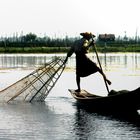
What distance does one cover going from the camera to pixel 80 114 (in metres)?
17.2

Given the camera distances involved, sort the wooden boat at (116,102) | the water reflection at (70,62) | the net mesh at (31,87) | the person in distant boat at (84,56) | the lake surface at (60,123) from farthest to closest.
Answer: the water reflection at (70,62)
the net mesh at (31,87)
the person in distant boat at (84,56)
the wooden boat at (116,102)
the lake surface at (60,123)

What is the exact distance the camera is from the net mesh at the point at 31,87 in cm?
1962

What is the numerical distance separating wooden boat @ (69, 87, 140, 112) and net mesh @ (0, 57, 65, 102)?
2303 mm

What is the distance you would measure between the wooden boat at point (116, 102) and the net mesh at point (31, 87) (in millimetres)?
2303

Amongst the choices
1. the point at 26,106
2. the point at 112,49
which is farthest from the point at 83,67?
the point at 112,49

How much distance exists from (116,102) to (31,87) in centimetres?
410

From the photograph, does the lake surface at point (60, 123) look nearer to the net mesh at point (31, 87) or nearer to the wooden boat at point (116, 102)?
the wooden boat at point (116, 102)

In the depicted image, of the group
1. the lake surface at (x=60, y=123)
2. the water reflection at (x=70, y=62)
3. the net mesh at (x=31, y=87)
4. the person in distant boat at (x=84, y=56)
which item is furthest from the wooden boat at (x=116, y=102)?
the water reflection at (x=70, y=62)

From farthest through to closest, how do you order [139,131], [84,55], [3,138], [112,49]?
[112,49] → [84,55] → [139,131] → [3,138]

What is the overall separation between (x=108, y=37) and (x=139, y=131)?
5466 millimetres

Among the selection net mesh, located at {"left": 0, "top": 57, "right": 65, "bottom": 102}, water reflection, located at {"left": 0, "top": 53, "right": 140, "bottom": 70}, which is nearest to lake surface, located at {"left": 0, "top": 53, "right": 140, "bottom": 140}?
net mesh, located at {"left": 0, "top": 57, "right": 65, "bottom": 102}

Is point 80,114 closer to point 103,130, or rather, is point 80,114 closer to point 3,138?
point 103,130

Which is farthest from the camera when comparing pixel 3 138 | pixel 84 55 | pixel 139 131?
pixel 84 55

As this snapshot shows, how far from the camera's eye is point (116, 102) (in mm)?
16750
